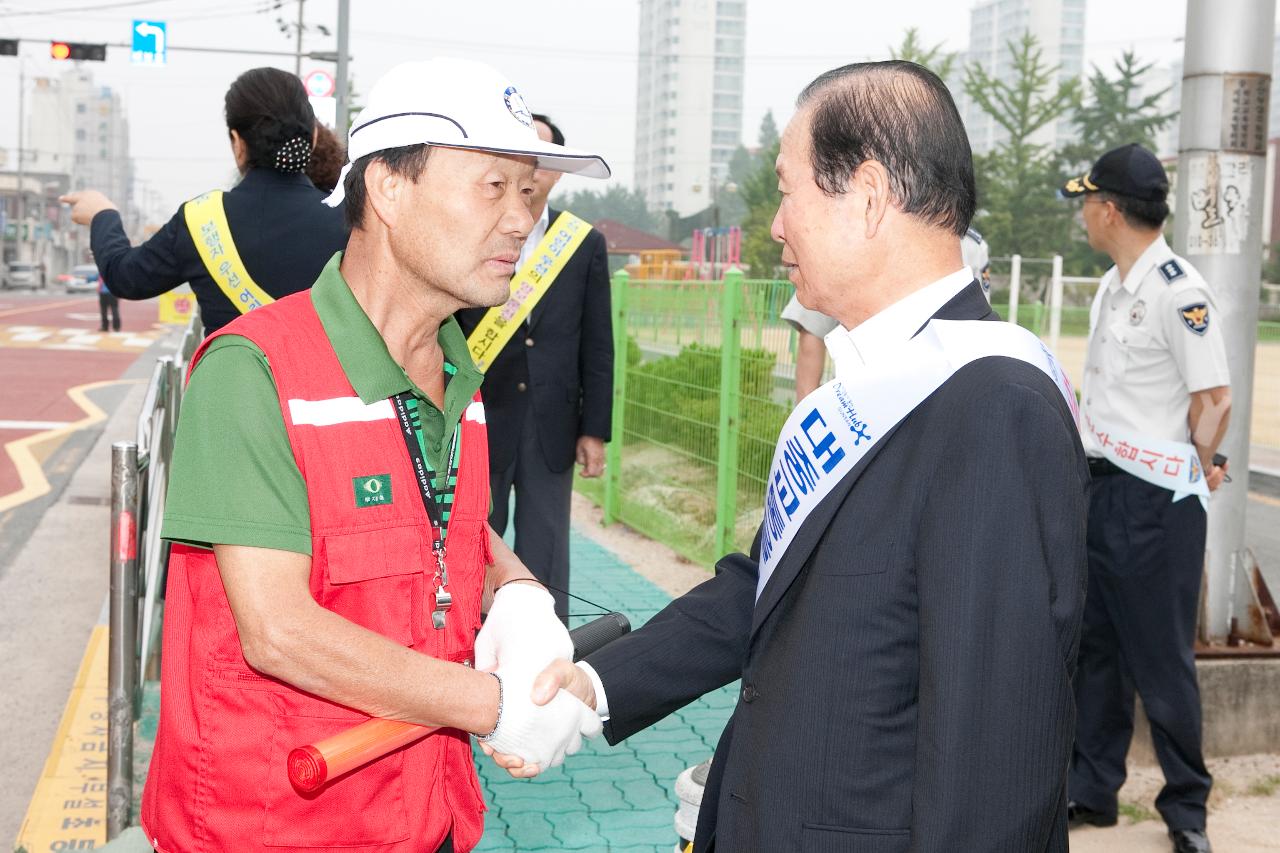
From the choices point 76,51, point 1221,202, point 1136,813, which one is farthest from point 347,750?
point 76,51

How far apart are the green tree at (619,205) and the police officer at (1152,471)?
517 feet

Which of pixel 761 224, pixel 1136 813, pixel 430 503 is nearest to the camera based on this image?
pixel 430 503

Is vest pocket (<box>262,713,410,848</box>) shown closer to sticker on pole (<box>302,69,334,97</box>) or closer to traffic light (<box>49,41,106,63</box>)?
sticker on pole (<box>302,69,334,97</box>)

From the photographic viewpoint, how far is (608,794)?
14.9 ft

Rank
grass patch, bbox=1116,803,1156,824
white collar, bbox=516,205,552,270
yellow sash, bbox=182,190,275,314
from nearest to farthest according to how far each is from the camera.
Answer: yellow sash, bbox=182,190,275,314 < grass patch, bbox=1116,803,1156,824 < white collar, bbox=516,205,552,270

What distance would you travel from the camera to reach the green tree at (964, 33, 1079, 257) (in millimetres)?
59344

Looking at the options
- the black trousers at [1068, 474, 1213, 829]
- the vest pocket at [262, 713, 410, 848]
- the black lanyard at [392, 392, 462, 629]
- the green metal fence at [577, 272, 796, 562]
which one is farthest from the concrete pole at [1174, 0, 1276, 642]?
the vest pocket at [262, 713, 410, 848]

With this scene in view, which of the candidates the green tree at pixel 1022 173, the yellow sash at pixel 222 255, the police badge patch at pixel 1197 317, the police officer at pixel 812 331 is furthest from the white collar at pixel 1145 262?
the green tree at pixel 1022 173

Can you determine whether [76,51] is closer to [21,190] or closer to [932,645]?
[932,645]

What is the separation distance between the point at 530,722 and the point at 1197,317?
2967mm

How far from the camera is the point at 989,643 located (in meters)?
1.47

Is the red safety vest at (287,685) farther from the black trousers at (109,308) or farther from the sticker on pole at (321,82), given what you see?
the black trousers at (109,308)

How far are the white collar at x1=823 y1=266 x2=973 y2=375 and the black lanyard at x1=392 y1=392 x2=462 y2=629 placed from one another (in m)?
0.61

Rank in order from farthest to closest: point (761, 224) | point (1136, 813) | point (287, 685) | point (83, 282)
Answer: point (83, 282)
point (761, 224)
point (1136, 813)
point (287, 685)
